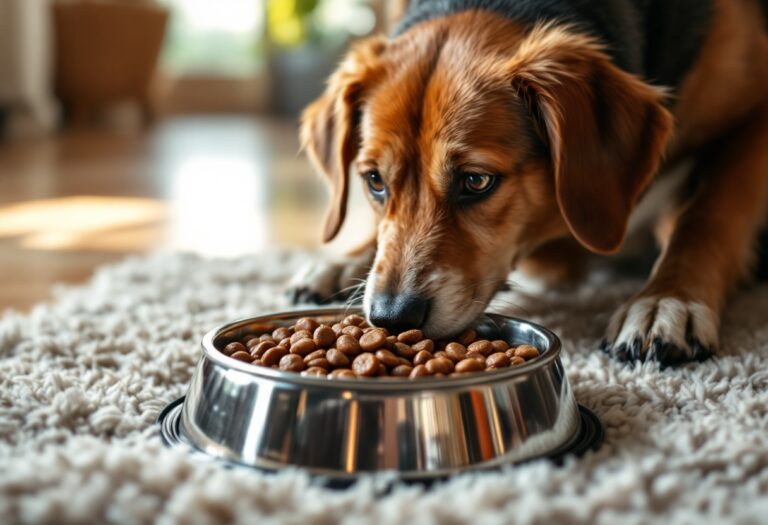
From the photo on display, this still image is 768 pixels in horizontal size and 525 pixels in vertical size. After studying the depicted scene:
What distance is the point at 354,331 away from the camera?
1.47 m

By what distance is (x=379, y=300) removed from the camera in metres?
1.60

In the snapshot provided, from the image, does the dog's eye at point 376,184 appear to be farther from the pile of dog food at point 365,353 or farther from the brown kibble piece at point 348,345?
the brown kibble piece at point 348,345

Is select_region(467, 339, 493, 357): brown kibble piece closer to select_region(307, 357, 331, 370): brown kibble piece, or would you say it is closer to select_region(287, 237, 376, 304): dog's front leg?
select_region(307, 357, 331, 370): brown kibble piece

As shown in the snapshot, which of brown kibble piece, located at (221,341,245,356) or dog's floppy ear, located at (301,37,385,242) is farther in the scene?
dog's floppy ear, located at (301,37,385,242)

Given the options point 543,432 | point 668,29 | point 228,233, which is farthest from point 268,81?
point 543,432

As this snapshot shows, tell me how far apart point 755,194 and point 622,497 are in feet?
4.38

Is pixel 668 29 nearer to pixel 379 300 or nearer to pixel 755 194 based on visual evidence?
pixel 755 194

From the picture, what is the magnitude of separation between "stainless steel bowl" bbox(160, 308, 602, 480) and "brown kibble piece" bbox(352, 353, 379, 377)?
109 mm

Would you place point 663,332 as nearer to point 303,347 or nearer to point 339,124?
point 303,347

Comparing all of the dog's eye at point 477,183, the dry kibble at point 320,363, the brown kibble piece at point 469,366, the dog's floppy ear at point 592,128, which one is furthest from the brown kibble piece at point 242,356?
the dog's floppy ear at point 592,128

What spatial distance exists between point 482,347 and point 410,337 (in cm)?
12

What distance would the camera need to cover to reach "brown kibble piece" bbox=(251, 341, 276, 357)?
1396mm

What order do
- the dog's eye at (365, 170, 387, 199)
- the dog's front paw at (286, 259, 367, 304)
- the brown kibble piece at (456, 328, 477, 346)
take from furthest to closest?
the dog's front paw at (286, 259, 367, 304), the dog's eye at (365, 170, 387, 199), the brown kibble piece at (456, 328, 477, 346)

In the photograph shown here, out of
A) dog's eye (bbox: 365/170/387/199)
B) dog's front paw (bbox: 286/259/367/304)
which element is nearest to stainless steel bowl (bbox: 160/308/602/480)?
dog's eye (bbox: 365/170/387/199)
